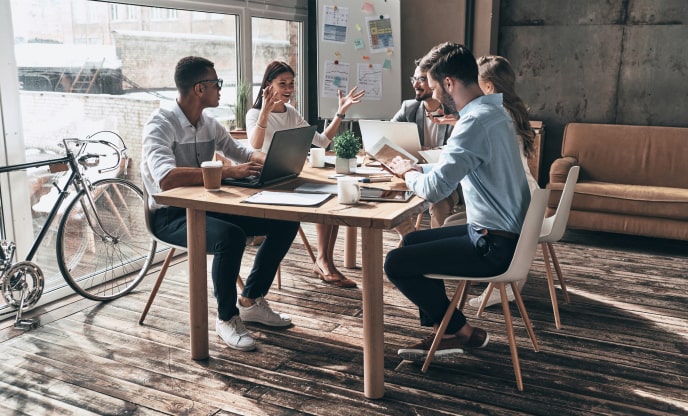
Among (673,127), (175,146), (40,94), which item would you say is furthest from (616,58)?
(40,94)

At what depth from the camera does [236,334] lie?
9.78 feet

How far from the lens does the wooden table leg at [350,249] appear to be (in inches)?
162

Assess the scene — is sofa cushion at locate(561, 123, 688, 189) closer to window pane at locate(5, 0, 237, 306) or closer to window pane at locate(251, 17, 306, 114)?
window pane at locate(251, 17, 306, 114)

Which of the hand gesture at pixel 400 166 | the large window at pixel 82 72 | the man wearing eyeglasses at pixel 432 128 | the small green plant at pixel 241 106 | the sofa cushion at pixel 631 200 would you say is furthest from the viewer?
the small green plant at pixel 241 106

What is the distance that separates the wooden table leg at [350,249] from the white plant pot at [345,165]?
2.95 ft

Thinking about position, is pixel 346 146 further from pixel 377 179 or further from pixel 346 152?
pixel 377 179

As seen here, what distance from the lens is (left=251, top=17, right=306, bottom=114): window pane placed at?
17.2 feet

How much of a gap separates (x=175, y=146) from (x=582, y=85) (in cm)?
402

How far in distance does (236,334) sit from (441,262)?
1.01 metres

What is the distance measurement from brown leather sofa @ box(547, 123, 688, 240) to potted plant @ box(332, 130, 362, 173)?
2.19m

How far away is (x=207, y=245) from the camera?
2855 mm

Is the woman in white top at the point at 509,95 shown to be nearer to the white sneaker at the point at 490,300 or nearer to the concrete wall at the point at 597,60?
the white sneaker at the point at 490,300

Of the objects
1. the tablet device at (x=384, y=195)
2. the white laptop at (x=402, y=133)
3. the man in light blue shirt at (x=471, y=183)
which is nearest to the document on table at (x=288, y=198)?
the tablet device at (x=384, y=195)

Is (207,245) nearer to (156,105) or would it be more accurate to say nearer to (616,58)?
(156,105)
